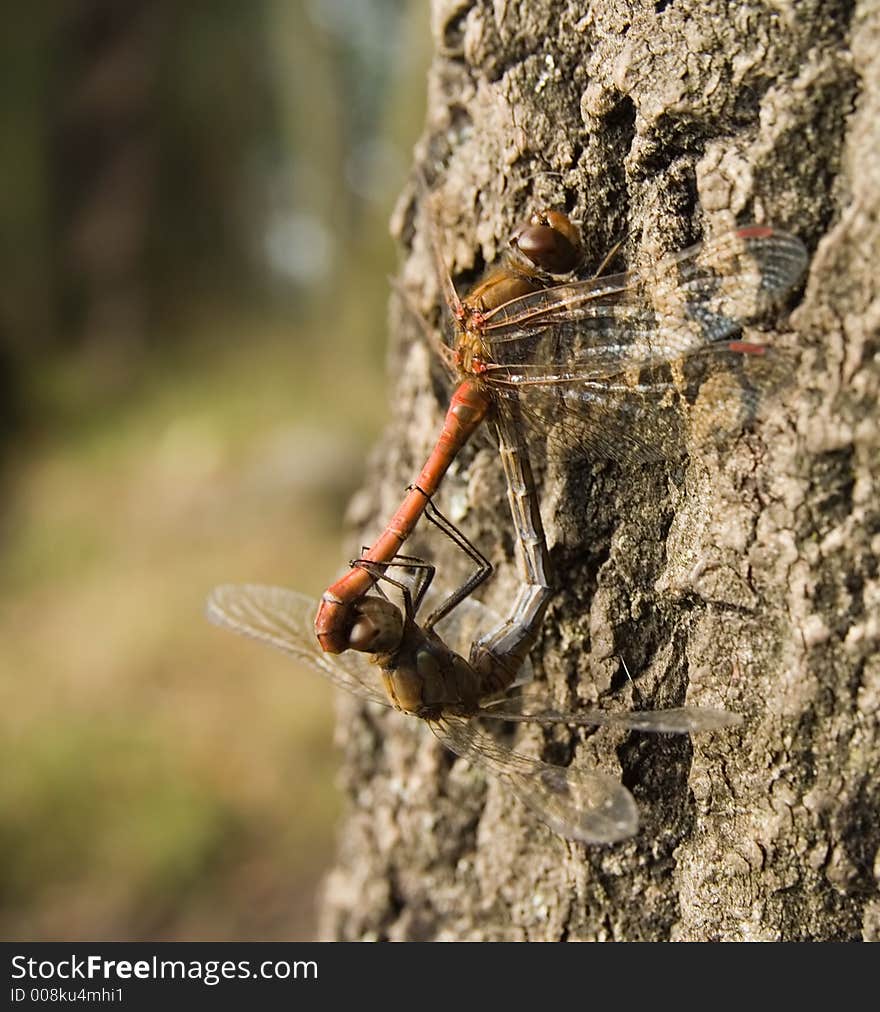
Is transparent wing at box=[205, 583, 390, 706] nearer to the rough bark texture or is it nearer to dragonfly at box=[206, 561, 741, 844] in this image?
dragonfly at box=[206, 561, 741, 844]

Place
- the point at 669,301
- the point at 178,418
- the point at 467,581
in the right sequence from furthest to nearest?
the point at 178,418 < the point at 467,581 < the point at 669,301

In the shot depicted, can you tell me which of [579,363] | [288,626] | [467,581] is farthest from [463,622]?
[579,363]

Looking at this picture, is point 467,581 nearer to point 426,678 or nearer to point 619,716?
point 426,678

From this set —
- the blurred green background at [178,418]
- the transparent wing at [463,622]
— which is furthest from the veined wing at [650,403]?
the blurred green background at [178,418]

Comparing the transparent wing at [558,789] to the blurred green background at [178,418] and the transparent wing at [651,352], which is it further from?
the blurred green background at [178,418]

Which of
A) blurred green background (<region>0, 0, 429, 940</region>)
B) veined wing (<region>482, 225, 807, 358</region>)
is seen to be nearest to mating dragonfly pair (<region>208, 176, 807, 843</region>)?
veined wing (<region>482, 225, 807, 358</region>)
